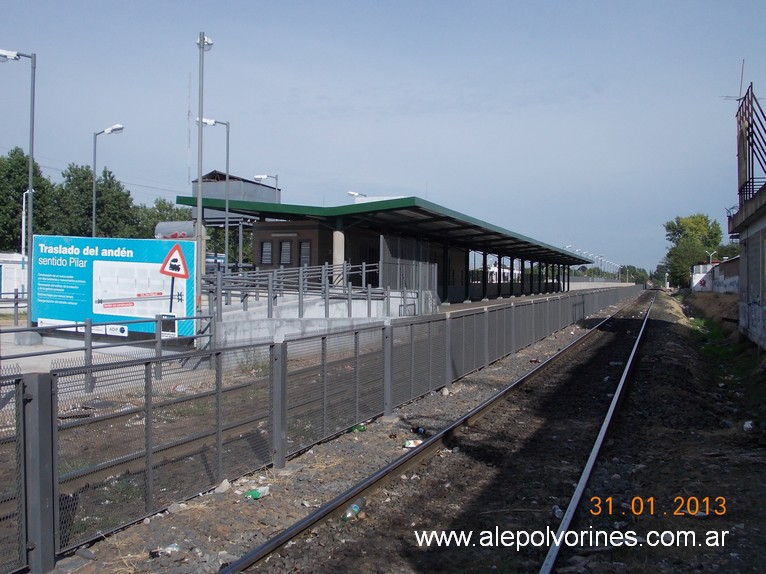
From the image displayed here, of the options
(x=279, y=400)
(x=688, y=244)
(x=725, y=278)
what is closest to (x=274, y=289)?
(x=279, y=400)

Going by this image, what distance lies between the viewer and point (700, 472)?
7.95 m

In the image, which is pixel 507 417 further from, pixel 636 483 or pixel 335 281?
pixel 335 281

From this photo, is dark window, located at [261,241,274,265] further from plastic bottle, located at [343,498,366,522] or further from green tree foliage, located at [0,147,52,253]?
green tree foliage, located at [0,147,52,253]

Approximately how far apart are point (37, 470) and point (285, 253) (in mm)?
32046

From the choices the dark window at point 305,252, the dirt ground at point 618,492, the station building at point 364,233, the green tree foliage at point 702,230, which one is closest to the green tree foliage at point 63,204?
the station building at point 364,233

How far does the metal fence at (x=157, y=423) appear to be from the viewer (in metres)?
4.95

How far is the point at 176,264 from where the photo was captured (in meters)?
16.4

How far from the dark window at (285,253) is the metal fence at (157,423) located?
2606cm

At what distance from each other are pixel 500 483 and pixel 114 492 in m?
4.16

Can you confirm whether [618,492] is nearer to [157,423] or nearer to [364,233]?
[157,423]

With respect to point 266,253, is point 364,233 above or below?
above

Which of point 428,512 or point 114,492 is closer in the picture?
point 114,492

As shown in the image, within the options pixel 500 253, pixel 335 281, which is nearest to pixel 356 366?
pixel 335 281

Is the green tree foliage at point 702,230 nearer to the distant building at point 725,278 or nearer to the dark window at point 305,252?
the distant building at point 725,278
